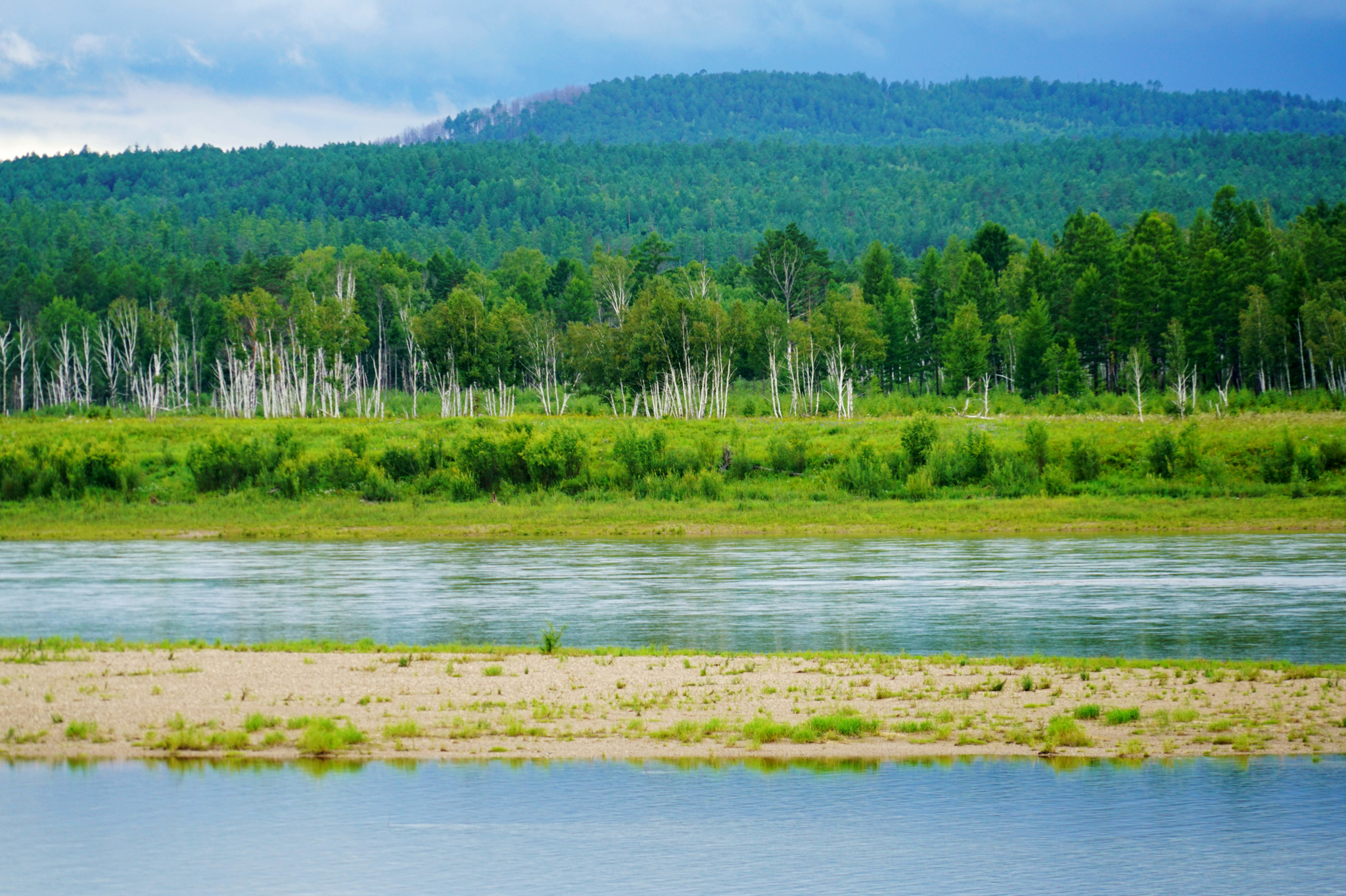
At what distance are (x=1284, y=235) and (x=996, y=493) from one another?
89471 mm

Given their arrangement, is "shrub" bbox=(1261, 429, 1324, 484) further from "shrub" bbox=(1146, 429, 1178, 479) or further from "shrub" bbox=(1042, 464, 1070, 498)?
"shrub" bbox=(1042, 464, 1070, 498)

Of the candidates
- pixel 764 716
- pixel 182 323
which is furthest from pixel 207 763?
pixel 182 323

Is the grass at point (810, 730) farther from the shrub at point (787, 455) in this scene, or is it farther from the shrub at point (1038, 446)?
the shrub at point (787, 455)

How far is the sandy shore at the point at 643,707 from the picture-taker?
1605 centimetres

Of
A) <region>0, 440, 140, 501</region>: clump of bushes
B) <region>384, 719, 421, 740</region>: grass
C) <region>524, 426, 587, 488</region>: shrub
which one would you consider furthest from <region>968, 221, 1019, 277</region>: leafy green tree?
<region>384, 719, 421, 740</region>: grass

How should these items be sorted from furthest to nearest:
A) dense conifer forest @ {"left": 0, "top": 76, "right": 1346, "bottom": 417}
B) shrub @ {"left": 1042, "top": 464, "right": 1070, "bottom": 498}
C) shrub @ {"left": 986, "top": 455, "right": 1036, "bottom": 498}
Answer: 1. dense conifer forest @ {"left": 0, "top": 76, "right": 1346, "bottom": 417}
2. shrub @ {"left": 986, "top": 455, "right": 1036, "bottom": 498}
3. shrub @ {"left": 1042, "top": 464, "right": 1070, "bottom": 498}

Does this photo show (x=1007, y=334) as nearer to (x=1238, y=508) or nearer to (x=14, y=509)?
(x=1238, y=508)

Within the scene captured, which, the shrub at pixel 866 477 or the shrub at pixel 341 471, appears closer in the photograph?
the shrub at pixel 866 477

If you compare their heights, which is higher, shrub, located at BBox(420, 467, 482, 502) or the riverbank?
shrub, located at BBox(420, 467, 482, 502)

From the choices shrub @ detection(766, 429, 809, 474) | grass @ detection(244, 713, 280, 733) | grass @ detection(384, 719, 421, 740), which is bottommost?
grass @ detection(384, 719, 421, 740)

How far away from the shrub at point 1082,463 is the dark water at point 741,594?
11559 millimetres

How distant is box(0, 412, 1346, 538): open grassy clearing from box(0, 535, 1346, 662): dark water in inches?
202

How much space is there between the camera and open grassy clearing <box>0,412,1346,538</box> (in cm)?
5150

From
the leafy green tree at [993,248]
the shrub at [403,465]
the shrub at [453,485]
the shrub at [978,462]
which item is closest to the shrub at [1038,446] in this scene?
the shrub at [978,462]
